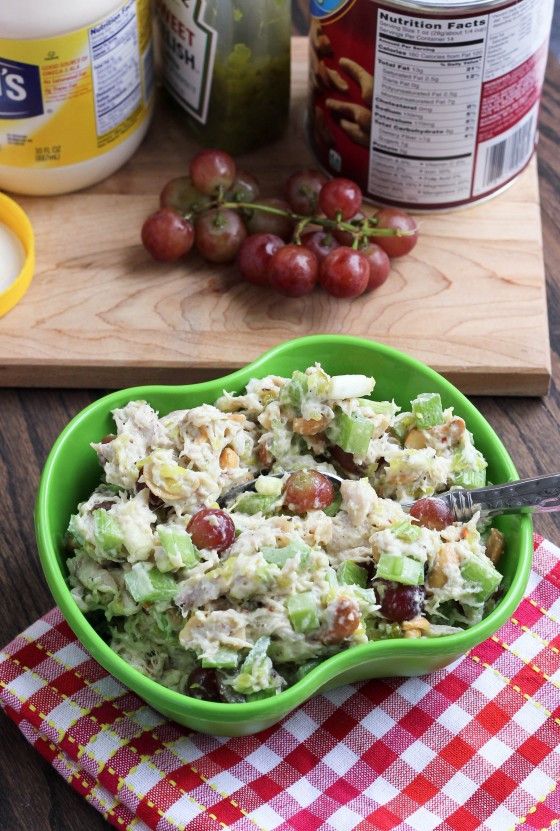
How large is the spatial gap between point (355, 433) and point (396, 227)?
49cm

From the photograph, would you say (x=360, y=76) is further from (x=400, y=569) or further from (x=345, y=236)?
(x=400, y=569)

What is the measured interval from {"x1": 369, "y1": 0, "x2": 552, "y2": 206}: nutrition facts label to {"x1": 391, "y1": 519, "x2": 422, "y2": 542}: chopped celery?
0.71 meters

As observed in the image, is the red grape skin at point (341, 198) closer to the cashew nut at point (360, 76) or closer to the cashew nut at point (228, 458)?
the cashew nut at point (360, 76)

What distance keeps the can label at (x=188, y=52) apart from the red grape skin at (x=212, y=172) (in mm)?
169

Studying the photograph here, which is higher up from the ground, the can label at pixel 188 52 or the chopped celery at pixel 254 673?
the can label at pixel 188 52

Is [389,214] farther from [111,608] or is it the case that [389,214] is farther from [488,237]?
[111,608]

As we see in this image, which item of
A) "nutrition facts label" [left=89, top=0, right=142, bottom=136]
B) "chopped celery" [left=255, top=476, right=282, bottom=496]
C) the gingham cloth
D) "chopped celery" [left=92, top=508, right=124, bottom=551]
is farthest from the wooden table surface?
"nutrition facts label" [left=89, top=0, right=142, bottom=136]

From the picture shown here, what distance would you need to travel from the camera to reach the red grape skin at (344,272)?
168 centimetres

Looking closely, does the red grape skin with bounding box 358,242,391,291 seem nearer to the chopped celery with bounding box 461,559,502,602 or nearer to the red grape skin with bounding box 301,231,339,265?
the red grape skin with bounding box 301,231,339,265

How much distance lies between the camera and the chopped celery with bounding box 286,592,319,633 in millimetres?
1247

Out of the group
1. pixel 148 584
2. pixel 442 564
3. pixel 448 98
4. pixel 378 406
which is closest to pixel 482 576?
pixel 442 564

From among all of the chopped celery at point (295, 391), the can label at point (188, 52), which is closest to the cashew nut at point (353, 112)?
the can label at point (188, 52)

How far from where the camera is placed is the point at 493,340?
1.75m

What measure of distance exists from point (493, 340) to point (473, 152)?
0.30 metres
